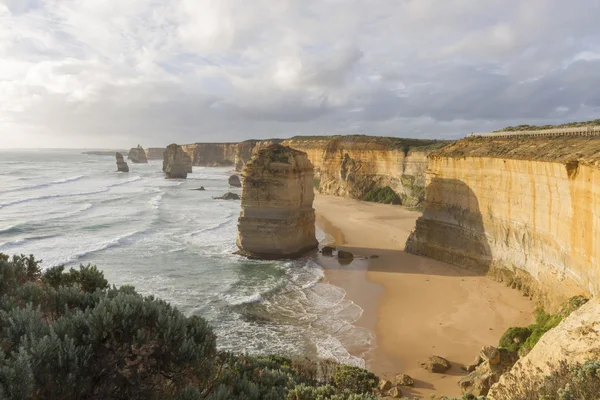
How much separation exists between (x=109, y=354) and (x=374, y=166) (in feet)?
181

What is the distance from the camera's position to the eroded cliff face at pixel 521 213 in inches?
547

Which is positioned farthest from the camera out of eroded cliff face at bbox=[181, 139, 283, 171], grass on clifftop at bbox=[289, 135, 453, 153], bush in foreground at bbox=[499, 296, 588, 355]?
eroded cliff face at bbox=[181, 139, 283, 171]

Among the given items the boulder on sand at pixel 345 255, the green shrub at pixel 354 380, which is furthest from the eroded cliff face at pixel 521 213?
the green shrub at pixel 354 380

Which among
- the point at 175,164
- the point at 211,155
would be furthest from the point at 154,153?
the point at 175,164

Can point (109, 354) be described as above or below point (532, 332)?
above

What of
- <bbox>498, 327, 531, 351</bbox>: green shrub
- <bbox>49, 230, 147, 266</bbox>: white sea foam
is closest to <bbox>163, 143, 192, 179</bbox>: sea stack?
<bbox>49, 230, 147, 266</bbox>: white sea foam

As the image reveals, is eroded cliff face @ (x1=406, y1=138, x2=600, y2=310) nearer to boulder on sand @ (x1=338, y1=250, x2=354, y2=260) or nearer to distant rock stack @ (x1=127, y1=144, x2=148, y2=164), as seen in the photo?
boulder on sand @ (x1=338, y1=250, x2=354, y2=260)

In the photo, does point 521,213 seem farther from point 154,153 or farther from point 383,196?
point 154,153

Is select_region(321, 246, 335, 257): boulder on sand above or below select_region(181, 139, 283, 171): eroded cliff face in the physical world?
below

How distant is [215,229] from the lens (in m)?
36.0

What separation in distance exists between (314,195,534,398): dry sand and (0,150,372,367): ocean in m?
1.06

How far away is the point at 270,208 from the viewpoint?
26656 millimetres

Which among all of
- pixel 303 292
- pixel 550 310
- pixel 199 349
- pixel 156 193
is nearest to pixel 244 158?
pixel 156 193

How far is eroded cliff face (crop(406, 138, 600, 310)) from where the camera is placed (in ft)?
45.6
